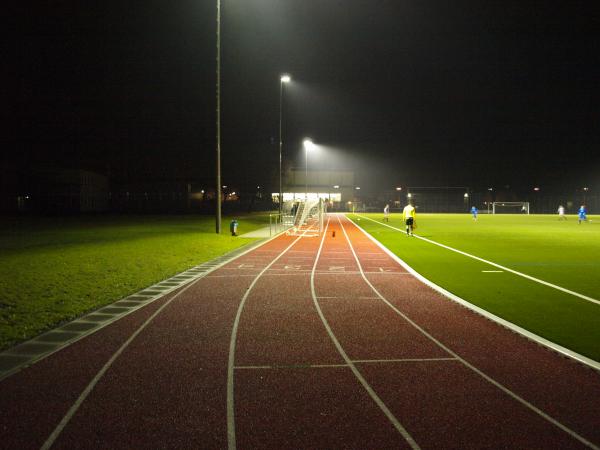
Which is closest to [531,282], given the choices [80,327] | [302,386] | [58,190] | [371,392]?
[371,392]

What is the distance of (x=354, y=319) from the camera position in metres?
7.55

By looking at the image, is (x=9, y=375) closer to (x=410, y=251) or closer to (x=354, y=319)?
(x=354, y=319)

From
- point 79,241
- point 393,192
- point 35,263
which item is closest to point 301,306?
point 35,263

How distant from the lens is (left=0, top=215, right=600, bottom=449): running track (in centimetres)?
379

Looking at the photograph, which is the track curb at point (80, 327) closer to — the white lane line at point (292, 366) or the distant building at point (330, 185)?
the white lane line at point (292, 366)

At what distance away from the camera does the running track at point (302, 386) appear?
379 centimetres

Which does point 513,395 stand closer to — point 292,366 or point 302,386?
point 302,386

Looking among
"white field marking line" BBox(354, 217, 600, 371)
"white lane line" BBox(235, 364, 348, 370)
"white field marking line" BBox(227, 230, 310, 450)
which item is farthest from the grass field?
"white field marking line" BBox(227, 230, 310, 450)

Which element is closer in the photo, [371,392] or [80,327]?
[371,392]

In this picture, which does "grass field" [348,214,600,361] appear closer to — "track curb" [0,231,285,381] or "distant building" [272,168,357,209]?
"track curb" [0,231,285,381]

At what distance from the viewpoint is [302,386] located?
15.6 feet

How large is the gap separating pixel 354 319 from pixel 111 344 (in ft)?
12.6

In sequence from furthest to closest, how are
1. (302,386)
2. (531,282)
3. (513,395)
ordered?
(531,282) → (302,386) → (513,395)

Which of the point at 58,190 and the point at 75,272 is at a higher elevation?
the point at 58,190
